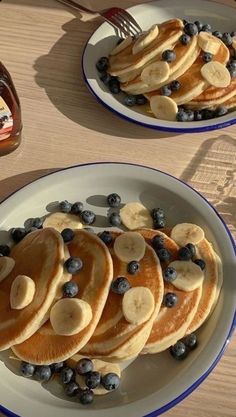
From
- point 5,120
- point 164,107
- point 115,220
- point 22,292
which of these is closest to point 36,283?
point 22,292

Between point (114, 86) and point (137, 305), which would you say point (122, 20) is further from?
point (137, 305)

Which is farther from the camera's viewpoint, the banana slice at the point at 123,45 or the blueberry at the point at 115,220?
the banana slice at the point at 123,45

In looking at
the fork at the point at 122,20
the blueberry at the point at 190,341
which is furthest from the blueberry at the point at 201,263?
the fork at the point at 122,20

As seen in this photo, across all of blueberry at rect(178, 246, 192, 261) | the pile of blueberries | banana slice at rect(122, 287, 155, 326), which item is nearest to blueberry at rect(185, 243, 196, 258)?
blueberry at rect(178, 246, 192, 261)

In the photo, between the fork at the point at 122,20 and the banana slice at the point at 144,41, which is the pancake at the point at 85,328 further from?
the fork at the point at 122,20

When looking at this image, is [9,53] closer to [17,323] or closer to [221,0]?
[221,0]

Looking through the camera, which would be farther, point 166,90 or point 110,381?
point 166,90

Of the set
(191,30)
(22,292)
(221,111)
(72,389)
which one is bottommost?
(72,389)
